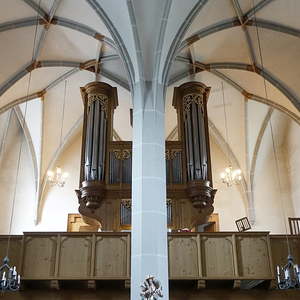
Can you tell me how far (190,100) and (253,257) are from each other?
17.2 ft

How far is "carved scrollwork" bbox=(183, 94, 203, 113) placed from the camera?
14219 mm

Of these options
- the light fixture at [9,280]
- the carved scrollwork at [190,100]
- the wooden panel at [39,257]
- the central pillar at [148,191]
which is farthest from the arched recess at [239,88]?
the light fixture at [9,280]

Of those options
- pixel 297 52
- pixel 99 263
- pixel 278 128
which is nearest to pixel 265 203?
pixel 278 128

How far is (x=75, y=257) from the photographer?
11.4 m

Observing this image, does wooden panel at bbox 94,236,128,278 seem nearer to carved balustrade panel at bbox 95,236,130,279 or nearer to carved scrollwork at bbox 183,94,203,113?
carved balustrade panel at bbox 95,236,130,279

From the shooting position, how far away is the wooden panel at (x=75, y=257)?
36.6ft

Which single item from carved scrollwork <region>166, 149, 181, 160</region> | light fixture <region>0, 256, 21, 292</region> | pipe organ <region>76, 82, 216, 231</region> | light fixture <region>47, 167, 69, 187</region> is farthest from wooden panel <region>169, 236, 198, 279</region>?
light fixture <region>47, 167, 69, 187</region>

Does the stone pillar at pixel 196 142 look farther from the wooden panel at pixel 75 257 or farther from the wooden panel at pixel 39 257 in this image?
the wooden panel at pixel 39 257

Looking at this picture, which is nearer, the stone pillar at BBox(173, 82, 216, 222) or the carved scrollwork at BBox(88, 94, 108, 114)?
the stone pillar at BBox(173, 82, 216, 222)

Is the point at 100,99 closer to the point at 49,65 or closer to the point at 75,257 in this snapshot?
the point at 49,65

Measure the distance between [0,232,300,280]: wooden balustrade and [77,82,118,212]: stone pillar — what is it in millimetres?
1305

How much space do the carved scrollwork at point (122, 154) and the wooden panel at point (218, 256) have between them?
340 cm

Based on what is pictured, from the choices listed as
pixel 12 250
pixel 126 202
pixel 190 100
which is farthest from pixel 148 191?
pixel 190 100

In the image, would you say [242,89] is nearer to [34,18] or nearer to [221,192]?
[221,192]
